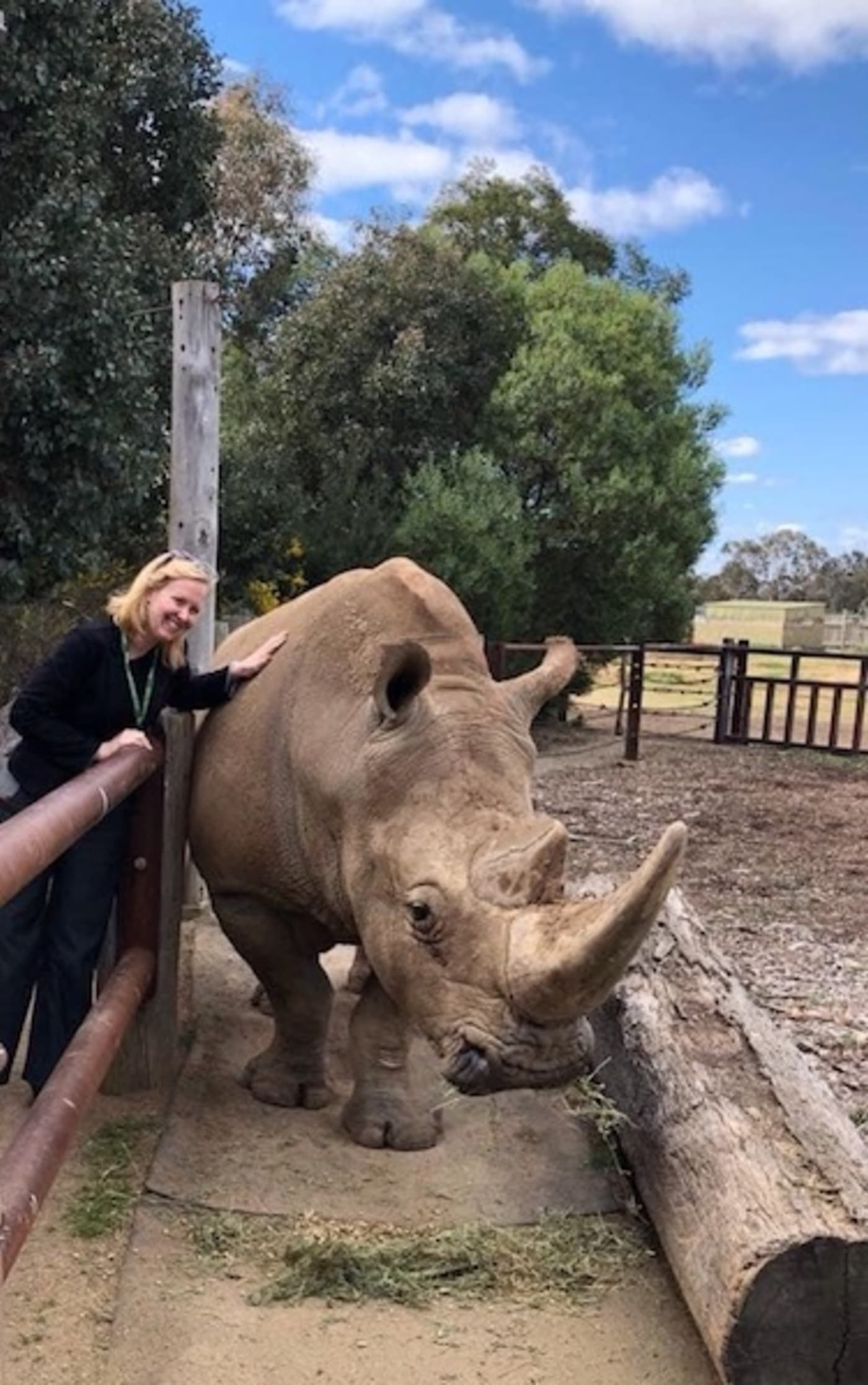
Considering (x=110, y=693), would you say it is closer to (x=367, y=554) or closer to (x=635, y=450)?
(x=367, y=554)

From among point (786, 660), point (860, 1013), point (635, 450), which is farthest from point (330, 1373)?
point (786, 660)

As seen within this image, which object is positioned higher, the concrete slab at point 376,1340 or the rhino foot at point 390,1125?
the rhino foot at point 390,1125

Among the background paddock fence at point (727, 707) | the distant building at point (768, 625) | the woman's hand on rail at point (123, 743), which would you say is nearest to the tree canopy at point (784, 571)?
the distant building at point (768, 625)

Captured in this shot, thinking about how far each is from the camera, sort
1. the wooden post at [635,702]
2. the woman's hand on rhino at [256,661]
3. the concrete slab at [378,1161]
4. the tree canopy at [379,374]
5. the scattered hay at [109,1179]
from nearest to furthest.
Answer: the scattered hay at [109,1179]
the concrete slab at [378,1161]
the woman's hand on rhino at [256,661]
the wooden post at [635,702]
the tree canopy at [379,374]

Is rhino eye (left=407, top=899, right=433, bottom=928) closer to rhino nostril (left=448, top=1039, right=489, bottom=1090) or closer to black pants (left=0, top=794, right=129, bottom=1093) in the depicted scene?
rhino nostril (left=448, top=1039, right=489, bottom=1090)

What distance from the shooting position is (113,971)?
417cm

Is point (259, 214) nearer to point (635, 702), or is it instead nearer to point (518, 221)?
point (518, 221)

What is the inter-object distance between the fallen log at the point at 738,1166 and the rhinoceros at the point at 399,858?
471 millimetres

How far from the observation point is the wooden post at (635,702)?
48.6ft

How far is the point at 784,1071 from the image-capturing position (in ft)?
12.0

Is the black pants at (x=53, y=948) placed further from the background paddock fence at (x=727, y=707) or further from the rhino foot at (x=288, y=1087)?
the background paddock fence at (x=727, y=707)

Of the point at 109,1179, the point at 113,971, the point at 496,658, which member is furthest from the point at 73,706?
the point at 496,658

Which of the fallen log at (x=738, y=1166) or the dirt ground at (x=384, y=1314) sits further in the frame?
the dirt ground at (x=384, y=1314)

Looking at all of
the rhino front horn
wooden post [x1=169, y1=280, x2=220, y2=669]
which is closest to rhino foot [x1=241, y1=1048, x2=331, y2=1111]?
the rhino front horn
